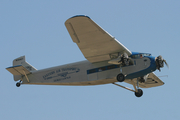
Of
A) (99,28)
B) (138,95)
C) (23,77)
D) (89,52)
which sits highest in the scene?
(99,28)

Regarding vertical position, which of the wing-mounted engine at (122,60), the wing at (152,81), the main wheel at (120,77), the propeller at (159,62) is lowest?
the wing at (152,81)

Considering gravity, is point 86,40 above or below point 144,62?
above

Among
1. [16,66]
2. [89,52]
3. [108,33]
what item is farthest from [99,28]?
[16,66]

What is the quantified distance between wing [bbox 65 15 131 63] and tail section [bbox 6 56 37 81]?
615 centimetres

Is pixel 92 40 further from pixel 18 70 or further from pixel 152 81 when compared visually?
pixel 152 81

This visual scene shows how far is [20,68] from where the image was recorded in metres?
27.1

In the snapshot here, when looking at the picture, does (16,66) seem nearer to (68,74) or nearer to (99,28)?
(68,74)

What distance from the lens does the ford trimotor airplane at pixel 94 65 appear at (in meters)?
21.8

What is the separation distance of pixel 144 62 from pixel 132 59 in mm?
912

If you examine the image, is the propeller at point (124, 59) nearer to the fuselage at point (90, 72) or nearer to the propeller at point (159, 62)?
the fuselage at point (90, 72)

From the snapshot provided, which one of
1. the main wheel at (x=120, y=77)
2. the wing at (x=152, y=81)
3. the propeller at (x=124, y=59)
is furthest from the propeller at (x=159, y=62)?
the wing at (x=152, y=81)

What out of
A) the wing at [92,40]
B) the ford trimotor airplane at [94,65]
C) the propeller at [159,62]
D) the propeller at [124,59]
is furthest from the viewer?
the propeller at [159,62]

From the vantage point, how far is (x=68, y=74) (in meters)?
26.0

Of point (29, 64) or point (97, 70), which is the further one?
point (29, 64)
